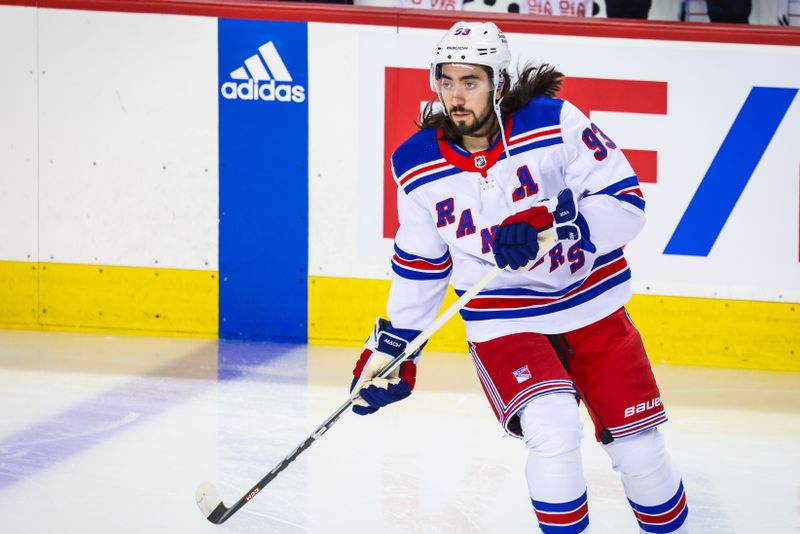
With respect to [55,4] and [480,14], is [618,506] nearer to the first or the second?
[480,14]

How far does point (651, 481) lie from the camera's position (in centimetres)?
291

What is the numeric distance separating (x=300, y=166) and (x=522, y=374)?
2734mm

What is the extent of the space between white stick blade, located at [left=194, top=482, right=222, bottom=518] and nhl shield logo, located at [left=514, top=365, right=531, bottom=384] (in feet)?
2.90

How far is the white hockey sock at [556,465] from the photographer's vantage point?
277cm

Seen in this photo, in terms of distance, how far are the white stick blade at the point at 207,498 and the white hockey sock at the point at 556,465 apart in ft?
2.87

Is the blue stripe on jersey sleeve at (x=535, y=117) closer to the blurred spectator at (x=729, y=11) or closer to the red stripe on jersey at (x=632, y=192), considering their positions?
the red stripe on jersey at (x=632, y=192)

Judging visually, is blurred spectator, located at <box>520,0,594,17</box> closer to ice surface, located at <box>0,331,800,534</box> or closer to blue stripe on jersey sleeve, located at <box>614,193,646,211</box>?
ice surface, located at <box>0,331,800,534</box>

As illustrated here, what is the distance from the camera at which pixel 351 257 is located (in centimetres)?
543

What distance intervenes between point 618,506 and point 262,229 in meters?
2.35

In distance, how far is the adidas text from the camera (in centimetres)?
540

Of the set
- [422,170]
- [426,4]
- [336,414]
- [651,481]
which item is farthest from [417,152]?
[426,4]

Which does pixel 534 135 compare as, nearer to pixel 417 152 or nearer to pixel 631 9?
pixel 417 152

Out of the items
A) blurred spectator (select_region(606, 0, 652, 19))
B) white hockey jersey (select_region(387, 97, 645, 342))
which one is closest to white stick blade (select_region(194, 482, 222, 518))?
white hockey jersey (select_region(387, 97, 645, 342))

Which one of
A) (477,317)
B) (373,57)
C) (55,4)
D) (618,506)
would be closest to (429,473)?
(618,506)
